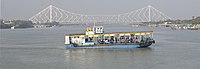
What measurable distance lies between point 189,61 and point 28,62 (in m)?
A: 3.57

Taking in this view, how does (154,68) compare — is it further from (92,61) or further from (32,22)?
(32,22)

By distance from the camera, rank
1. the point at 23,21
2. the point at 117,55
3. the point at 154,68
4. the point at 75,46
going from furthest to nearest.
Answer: the point at 23,21
the point at 75,46
the point at 117,55
the point at 154,68

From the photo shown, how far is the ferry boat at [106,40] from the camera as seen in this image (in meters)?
12.3

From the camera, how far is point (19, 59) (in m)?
9.93

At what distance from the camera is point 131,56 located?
10.4m

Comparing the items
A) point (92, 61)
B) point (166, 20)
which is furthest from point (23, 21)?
point (92, 61)

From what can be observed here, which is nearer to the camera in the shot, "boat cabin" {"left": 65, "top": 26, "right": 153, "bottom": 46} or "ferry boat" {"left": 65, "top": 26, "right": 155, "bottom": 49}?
Result: "ferry boat" {"left": 65, "top": 26, "right": 155, "bottom": 49}

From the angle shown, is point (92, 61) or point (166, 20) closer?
point (92, 61)

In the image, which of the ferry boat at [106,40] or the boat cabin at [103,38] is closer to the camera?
the ferry boat at [106,40]

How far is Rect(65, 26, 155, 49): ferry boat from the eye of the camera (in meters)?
12.3

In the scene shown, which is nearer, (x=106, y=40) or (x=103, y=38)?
(x=106, y=40)

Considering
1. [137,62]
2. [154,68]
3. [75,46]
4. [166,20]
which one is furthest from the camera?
[166,20]

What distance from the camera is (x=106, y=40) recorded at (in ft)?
41.4

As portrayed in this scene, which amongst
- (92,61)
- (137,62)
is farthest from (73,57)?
(137,62)
